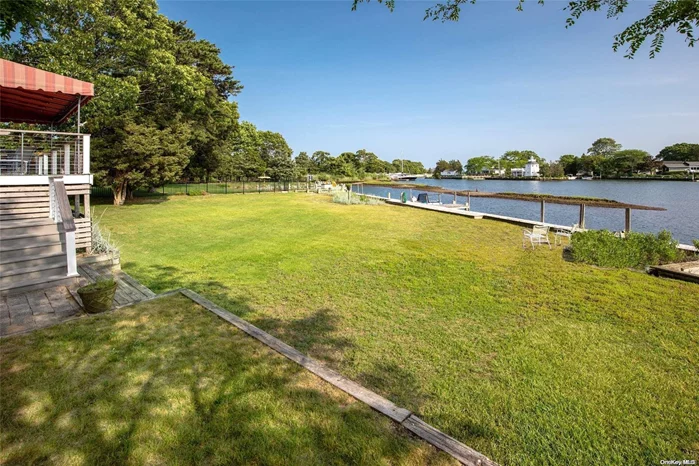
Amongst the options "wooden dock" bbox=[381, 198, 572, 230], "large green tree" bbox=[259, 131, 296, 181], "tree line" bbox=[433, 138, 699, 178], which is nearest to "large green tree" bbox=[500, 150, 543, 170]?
"tree line" bbox=[433, 138, 699, 178]

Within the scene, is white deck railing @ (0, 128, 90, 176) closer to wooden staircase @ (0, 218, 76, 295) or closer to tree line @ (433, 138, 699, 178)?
wooden staircase @ (0, 218, 76, 295)

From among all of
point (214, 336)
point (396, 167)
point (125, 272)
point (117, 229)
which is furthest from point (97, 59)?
point (396, 167)

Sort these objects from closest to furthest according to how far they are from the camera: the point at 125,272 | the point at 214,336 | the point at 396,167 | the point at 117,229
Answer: the point at 214,336
the point at 125,272
the point at 117,229
the point at 396,167

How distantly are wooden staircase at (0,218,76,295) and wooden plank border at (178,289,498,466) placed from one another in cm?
339

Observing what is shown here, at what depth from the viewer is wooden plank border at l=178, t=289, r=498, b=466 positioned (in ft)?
7.18

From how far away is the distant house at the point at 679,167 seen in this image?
215ft

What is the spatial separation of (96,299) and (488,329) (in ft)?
16.3

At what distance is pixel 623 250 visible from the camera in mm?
7984

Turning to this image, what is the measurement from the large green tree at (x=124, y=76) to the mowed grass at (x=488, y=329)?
8.48 meters

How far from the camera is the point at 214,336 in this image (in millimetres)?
3768

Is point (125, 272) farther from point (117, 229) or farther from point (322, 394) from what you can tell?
point (117, 229)

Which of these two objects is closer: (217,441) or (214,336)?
(217,441)

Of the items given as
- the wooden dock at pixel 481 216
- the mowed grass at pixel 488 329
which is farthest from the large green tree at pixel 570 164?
the mowed grass at pixel 488 329

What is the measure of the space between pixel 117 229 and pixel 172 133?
1035cm
